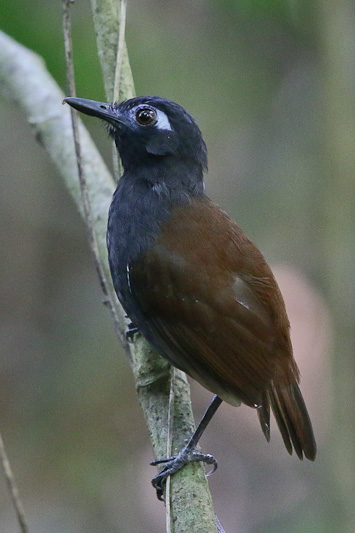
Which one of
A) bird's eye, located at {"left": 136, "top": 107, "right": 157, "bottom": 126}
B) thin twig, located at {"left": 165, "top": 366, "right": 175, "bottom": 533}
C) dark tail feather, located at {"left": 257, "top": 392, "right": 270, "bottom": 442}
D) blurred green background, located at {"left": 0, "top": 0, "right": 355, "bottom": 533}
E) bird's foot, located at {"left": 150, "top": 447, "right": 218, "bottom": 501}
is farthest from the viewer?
blurred green background, located at {"left": 0, "top": 0, "right": 355, "bottom": 533}

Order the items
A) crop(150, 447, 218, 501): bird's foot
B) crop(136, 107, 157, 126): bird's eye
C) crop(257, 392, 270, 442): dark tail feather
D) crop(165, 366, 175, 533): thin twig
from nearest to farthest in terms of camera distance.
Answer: crop(165, 366, 175, 533): thin twig → crop(150, 447, 218, 501): bird's foot → crop(257, 392, 270, 442): dark tail feather → crop(136, 107, 157, 126): bird's eye

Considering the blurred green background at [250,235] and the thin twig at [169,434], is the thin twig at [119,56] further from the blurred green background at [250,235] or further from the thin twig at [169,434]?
the blurred green background at [250,235]

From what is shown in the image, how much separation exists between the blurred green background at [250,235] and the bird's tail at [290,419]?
5.39 feet

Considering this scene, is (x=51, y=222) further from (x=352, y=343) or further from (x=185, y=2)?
(x=352, y=343)

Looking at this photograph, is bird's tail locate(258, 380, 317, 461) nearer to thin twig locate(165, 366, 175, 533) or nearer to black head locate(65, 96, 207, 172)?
thin twig locate(165, 366, 175, 533)

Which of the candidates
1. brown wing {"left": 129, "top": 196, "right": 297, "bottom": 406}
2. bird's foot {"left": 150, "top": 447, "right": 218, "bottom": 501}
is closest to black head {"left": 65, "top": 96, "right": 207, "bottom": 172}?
brown wing {"left": 129, "top": 196, "right": 297, "bottom": 406}

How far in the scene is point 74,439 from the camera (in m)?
5.55

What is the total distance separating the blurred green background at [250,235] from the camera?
4773 millimetres

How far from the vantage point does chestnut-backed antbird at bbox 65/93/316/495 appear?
2.71 metres

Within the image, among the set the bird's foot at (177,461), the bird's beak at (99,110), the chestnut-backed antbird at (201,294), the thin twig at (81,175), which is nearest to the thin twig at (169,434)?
the bird's foot at (177,461)

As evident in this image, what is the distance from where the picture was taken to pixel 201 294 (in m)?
2.70

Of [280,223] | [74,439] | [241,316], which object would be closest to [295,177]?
[280,223]

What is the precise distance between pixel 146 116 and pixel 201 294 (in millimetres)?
733

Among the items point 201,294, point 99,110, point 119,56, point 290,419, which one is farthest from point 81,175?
point 290,419
